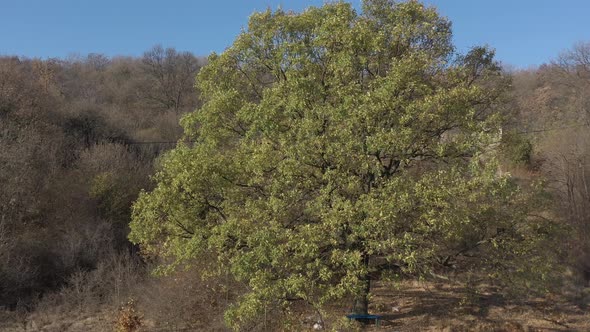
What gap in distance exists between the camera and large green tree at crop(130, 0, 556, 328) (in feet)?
37.7

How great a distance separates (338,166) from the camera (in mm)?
12188

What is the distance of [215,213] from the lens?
13.5m

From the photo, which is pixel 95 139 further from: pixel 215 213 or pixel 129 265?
pixel 215 213

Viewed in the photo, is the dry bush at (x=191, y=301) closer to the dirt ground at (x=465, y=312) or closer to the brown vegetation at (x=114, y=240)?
the brown vegetation at (x=114, y=240)

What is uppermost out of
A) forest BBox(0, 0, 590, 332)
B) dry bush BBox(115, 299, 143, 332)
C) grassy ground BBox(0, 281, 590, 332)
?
forest BBox(0, 0, 590, 332)

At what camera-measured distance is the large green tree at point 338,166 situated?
11.5 meters

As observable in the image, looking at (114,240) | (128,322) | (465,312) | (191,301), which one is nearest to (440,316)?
(465,312)

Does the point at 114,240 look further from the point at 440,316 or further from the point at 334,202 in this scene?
the point at 334,202

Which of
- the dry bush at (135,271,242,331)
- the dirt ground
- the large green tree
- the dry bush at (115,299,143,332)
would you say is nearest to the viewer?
the large green tree

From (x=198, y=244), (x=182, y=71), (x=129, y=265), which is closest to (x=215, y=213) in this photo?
(x=198, y=244)

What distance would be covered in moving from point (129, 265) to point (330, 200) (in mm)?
10391

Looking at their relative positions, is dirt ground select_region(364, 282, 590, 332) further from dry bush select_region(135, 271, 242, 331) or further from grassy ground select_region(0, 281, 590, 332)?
dry bush select_region(135, 271, 242, 331)

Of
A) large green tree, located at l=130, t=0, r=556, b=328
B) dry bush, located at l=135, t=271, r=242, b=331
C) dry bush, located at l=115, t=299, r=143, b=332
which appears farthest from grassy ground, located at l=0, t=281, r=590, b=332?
large green tree, located at l=130, t=0, r=556, b=328

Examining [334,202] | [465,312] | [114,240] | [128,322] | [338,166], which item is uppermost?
[338,166]
